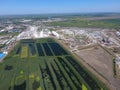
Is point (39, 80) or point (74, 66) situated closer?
point (39, 80)

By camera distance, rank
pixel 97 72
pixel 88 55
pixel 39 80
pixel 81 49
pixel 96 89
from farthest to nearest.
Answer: pixel 81 49
pixel 88 55
pixel 97 72
pixel 39 80
pixel 96 89

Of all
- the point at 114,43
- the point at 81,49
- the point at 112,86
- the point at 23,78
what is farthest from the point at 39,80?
the point at 114,43

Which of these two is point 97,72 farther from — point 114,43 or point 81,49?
point 114,43

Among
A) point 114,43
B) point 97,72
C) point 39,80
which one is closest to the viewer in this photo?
point 39,80

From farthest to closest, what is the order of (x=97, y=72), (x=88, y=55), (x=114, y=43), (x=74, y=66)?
(x=114, y=43)
(x=88, y=55)
(x=74, y=66)
(x=97, y=72)

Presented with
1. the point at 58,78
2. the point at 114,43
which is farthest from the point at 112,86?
the point at 114,43

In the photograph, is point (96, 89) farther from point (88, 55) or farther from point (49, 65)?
point (88, 55)
